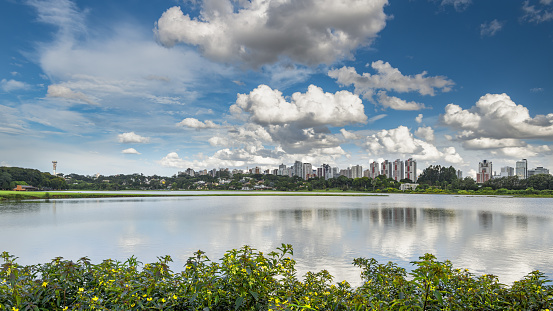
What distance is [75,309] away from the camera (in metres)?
3.13

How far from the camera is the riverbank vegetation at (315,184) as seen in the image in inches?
3531

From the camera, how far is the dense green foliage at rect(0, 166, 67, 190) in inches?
3132

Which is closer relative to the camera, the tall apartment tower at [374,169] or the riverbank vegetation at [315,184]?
the riverbank vegetation at [315,184]

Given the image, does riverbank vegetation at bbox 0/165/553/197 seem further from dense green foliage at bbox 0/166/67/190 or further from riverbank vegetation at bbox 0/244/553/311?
riverbank vegetation at bbox 0/244/553/311

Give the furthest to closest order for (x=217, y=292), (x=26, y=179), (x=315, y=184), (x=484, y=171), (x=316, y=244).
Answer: (x=484, y=171)
(x=315, y=184)
(x=26, y=179)
(x=316, y=244)
(x=217, y=292)

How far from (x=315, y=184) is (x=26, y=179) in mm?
90447

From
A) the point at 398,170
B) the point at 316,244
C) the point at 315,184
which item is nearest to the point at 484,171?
the point at 398,170

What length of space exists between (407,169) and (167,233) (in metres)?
196

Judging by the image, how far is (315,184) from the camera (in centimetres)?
12531

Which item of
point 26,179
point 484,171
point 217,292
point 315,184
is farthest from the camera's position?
point 484,171

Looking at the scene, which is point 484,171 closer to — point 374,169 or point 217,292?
point 374,169

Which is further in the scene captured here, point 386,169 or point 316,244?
point 386,169

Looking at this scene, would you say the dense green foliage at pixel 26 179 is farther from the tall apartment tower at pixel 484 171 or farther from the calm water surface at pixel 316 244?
the tall apartment tower at pixel 484 171

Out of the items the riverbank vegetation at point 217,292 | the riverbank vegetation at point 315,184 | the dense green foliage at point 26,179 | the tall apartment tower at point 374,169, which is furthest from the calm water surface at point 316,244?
the tall apartment tower at point 374,169
